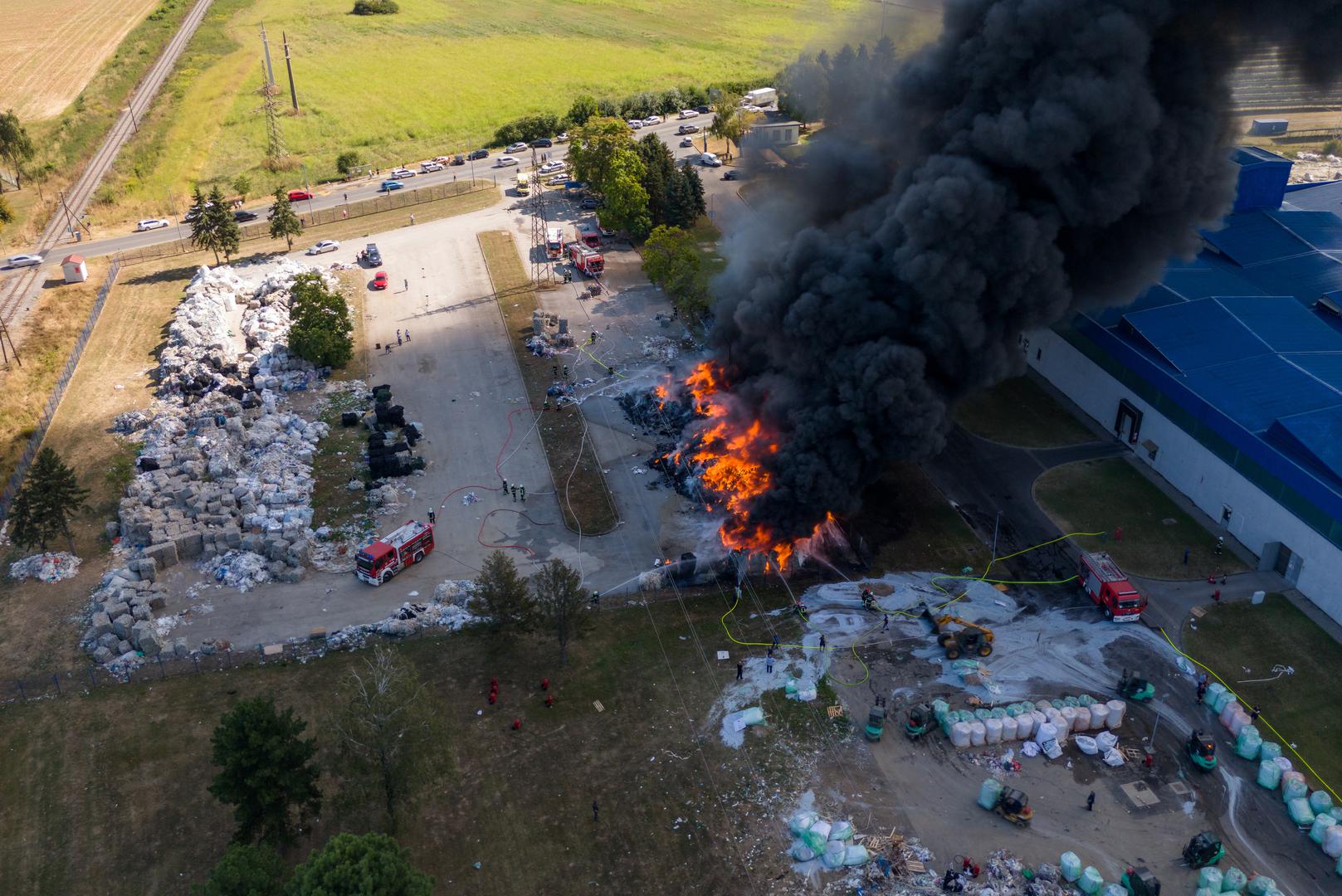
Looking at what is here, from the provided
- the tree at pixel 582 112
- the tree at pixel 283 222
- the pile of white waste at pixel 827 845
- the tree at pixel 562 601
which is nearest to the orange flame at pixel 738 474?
the tree at pixel 562 601

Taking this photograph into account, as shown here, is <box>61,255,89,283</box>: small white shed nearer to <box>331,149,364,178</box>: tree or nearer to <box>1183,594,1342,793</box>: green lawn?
<box>331,149,364,178</box>: tree

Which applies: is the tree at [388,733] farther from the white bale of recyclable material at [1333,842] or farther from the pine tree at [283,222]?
the pine tree at [283,222]

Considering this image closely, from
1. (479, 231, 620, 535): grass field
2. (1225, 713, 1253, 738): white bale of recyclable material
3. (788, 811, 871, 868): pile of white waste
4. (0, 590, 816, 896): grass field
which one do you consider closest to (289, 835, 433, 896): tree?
(0, 590, 816, 896): grass field

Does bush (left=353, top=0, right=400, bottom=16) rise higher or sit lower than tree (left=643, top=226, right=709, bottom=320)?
higher

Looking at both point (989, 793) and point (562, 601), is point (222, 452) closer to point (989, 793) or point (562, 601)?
point (562, 601)

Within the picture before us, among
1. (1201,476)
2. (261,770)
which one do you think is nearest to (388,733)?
(261,770)

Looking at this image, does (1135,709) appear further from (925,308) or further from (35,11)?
(35,11)
